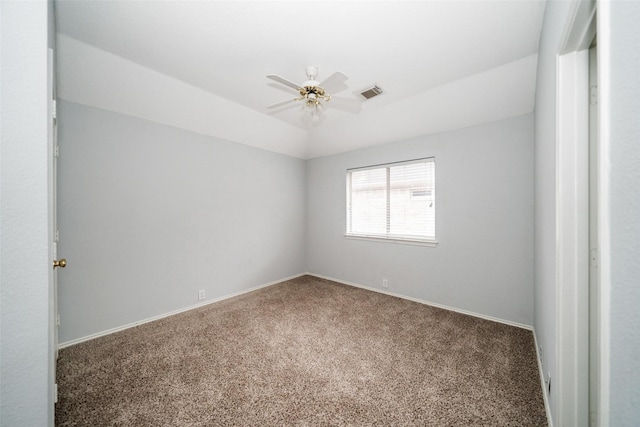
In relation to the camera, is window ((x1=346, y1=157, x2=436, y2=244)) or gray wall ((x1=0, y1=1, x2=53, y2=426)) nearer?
gray wall ((x1=0, y1=1, x2=53, y2=426))

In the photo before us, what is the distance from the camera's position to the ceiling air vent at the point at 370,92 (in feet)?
9.09

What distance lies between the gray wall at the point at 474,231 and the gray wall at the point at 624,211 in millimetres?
2731

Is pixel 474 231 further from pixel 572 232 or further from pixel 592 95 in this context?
pixel 592 95

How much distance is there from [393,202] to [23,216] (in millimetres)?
3878

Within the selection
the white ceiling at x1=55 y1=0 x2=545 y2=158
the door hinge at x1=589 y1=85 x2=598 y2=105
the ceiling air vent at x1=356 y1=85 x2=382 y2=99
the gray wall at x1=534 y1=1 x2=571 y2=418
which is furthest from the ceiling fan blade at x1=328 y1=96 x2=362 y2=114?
the door hinge at x1=589 y1=85 x2=598 y2=105

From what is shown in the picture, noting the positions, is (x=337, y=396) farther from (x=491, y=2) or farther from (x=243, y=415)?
(x=491, y=2)

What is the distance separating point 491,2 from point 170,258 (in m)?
4.10

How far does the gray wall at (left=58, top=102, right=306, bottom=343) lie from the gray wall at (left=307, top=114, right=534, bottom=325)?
6.71ft

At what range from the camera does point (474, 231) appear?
3127 mm

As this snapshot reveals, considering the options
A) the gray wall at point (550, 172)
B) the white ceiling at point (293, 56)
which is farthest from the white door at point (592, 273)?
the white ceiling at point (293, 56)

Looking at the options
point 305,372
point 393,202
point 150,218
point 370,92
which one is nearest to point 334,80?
point 370,92

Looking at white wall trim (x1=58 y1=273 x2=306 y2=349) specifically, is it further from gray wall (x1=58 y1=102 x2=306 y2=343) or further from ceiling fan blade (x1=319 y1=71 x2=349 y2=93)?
ceiling fan blade (x1=319 y1=71 x2=349 y2=93)

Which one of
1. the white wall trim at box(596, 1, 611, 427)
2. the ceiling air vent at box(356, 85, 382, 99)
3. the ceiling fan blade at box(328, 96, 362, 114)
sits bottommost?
the white wall trim at box(596, 1, 611, 427)

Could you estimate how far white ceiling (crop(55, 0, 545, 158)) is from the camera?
179 centimetres
